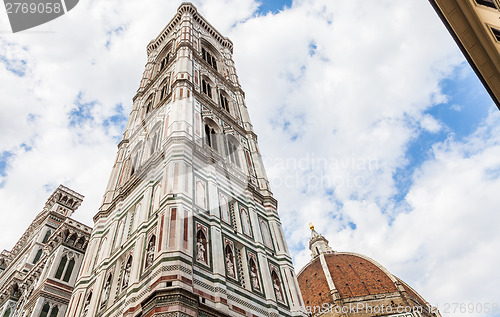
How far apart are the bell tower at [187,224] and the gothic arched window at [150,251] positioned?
0.11ft

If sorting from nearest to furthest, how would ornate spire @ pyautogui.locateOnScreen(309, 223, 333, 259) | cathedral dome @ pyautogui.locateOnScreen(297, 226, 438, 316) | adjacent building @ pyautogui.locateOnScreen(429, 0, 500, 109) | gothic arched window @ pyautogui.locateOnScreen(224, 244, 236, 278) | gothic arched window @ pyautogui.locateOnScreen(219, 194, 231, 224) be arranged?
1. adjacent building @ pyautogui.locateOnScreen(429, 0, 500, 109)
2. gothic arched window @ pyautogui.locateOnScreen(224, 244, 236, 278)
3. gothic arched window @ pyautogui.locateOnScreen(219, 194, 231, 224)
4. cathedral dome @ pyautogui.locateOnScreen(297, 226, 438, 316)
5. ornate spire @ pyautogui.locateOnScreen(309, 223, 333, 259)

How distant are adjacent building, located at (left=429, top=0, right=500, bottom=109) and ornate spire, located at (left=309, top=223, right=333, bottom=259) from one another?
152 ft

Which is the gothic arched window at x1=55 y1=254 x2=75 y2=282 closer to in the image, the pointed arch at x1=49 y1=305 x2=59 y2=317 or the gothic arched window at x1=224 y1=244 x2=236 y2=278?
the pointed arch at x1=49 y1=305 x2=59 y2=317

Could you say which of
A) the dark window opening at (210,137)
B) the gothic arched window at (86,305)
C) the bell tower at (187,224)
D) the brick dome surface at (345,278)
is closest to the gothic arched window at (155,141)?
the bell tower at (187,224)

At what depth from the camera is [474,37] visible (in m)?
8.30

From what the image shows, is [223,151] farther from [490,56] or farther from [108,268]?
[490,56]

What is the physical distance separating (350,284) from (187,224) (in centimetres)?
3943

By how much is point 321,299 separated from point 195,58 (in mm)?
33775

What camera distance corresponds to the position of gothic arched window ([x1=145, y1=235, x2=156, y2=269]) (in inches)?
357

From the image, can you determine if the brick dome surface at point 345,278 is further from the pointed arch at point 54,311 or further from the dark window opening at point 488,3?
the dark window opening at point 488,3

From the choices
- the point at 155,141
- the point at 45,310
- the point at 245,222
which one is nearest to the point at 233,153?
the point at 155,141

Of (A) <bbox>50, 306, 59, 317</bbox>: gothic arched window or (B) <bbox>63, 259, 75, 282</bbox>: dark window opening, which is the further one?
(B) <bbox>63, 259, 75, 282</bbox>: dark window opening

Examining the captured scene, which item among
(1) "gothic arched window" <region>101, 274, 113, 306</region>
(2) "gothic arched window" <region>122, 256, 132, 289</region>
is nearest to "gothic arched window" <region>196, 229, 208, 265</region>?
(2) "gothic arched window" <region>122, 256, 132, 289</region>

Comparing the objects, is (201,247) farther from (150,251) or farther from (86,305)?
(86,305)
